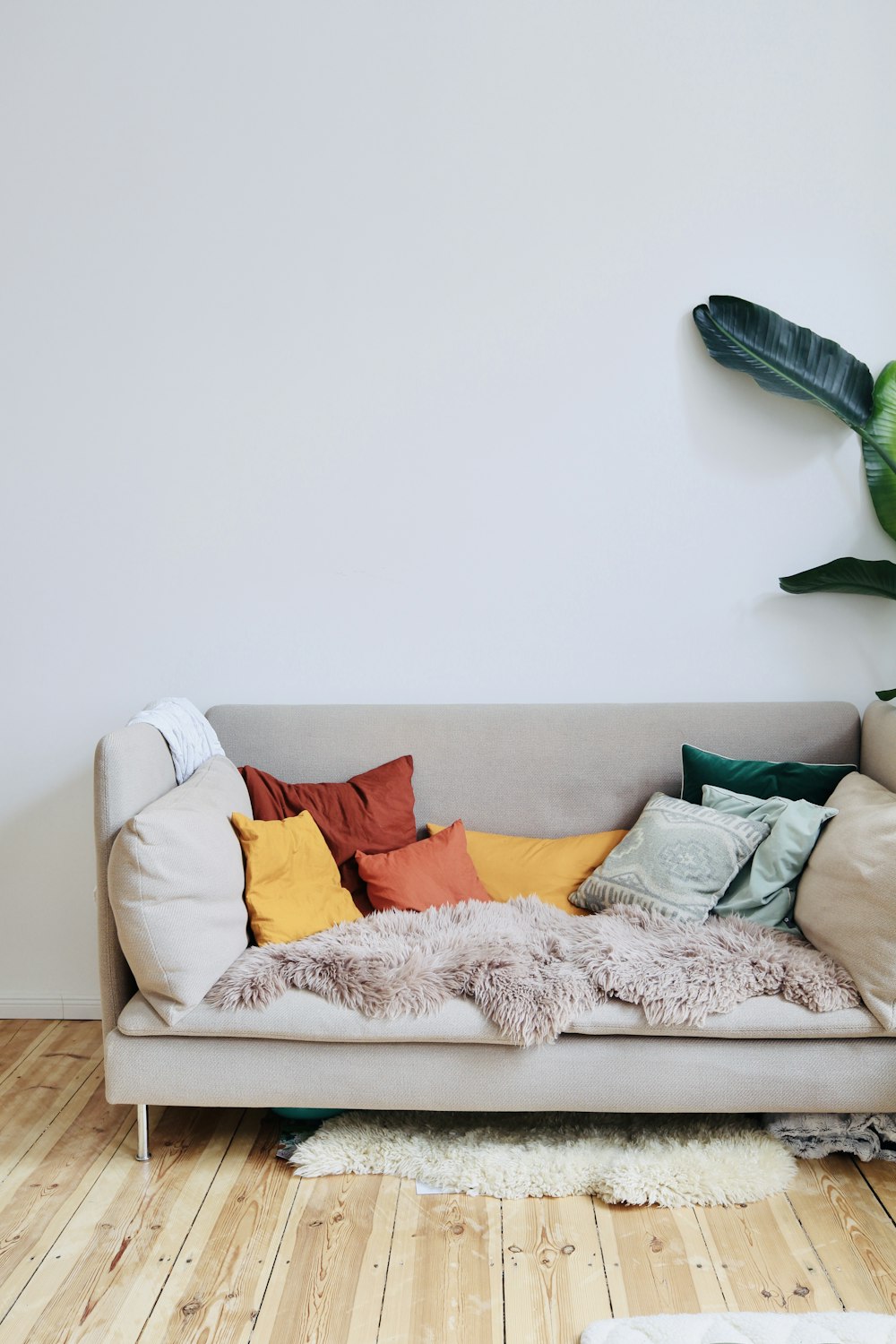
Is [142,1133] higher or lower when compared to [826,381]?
lower

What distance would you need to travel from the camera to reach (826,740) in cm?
257

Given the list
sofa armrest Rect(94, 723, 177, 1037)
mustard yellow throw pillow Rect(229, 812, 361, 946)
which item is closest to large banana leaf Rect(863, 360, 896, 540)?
mustard yellow throw pillow Rect(229, 812, 361, 946)

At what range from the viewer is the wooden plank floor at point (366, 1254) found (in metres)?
1.62

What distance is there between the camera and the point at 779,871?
2221mm

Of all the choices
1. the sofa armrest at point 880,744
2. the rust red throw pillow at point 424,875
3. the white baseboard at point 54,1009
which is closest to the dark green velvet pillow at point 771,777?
the sofa armrest at point 880,744

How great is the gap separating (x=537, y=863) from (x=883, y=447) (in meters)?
1.36

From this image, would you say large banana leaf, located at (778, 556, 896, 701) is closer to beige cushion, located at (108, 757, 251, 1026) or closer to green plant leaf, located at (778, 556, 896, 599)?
green plant leaf, located at (778, 556, 896, 599)

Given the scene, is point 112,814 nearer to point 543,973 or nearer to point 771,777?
point 543,973

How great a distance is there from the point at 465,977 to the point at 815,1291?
772 millimetres

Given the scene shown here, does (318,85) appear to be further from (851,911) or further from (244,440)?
(851,911)

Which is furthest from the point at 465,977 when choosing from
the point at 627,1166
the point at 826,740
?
the point at 826,740

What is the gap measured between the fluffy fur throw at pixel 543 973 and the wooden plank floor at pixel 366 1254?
34 centimetres

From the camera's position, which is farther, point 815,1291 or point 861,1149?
point 861,1149

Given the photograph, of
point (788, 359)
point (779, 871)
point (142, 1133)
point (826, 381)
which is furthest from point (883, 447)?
point (142, 1133)
